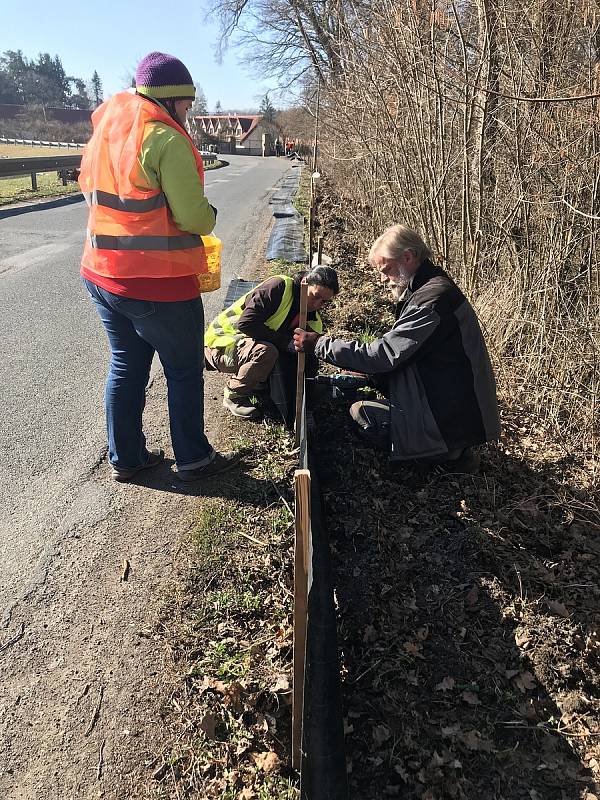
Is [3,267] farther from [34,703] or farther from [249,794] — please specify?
[249,794]

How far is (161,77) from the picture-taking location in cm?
275

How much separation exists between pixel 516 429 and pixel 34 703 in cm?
355

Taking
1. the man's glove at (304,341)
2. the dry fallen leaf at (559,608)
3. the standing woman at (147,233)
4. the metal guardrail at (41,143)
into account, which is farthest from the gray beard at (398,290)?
the metal guardrail at (41,143)

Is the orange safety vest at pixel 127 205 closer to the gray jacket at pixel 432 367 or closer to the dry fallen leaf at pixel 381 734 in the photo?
the gray jacket at pixel 432 367

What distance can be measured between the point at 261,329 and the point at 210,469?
1108 mm

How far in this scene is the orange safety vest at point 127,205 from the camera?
270 cm

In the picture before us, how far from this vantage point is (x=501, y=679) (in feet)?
8.13

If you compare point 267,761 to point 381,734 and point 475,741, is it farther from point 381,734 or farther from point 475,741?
point 475,741

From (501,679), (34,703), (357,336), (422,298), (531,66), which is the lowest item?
(501,679)

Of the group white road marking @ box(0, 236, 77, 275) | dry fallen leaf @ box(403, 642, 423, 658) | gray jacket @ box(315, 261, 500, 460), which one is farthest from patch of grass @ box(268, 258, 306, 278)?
dry fallen leaf @ box(403, 642, 423, 658)

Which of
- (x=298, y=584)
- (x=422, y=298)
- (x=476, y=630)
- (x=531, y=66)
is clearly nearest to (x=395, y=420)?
(x=422, y=298)

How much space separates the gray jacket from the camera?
3.33 metres

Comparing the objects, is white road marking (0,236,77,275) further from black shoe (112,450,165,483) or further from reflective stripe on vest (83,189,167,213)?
reflective stripe on vest (83,189,167,213)

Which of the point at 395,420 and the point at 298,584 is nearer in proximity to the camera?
the point at 298,584
